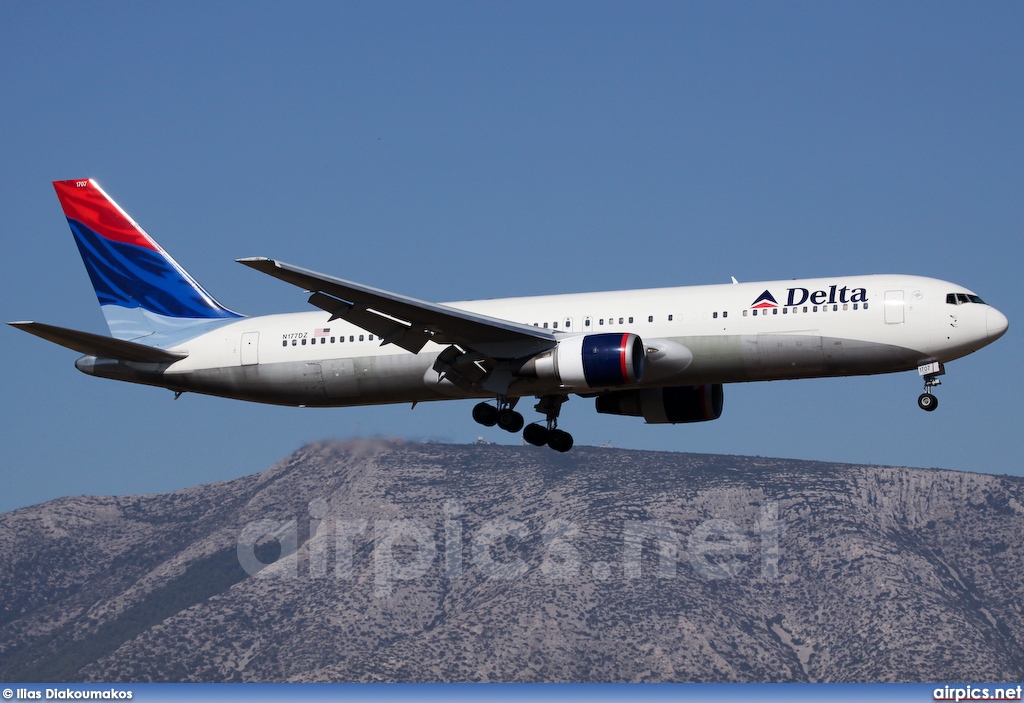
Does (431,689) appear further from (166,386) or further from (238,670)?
(238,670)

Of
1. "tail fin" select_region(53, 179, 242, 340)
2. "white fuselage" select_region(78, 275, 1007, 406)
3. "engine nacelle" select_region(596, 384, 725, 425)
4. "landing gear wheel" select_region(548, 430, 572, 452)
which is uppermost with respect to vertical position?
"tail fin" select_region(53, 179, 242, 340)

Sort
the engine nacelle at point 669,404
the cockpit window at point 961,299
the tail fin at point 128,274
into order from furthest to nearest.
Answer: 1. the tail fin at point 128,274
2. the engine nacelle at point 669,404
3. the cockpit window at point 961,299

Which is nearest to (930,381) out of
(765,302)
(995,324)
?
(995,324)

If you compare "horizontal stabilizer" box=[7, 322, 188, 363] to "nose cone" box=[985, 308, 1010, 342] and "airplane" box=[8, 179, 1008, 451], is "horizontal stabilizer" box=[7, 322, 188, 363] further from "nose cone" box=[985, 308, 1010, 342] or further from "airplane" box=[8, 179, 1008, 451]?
"nose cone" box=[985, 308, 1010, 342]

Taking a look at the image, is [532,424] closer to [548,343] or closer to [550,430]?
[550,430]

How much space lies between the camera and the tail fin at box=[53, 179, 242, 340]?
169ft

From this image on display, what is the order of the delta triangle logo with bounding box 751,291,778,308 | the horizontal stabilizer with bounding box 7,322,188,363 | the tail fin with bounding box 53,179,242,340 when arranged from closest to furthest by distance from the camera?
the delta triangle logo with bounding box 751,291,778,308
the horizontal stabilizer with bounding box 7,322,188,363
the tail fin with bounding box 53,179,242,340

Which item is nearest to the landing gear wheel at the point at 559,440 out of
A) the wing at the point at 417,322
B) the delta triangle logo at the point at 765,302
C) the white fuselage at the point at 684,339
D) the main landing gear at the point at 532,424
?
the main landing gear at the point at 532,424

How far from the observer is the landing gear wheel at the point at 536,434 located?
49531 mm

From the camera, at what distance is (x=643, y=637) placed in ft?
648

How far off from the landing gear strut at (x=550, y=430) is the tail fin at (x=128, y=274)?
11.8 metres

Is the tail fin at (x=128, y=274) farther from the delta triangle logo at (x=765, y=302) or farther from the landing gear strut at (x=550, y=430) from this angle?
the delta triangle logo at (x=765, y=302)

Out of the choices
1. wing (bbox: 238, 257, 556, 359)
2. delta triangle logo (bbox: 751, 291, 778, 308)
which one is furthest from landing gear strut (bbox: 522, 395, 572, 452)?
delta triangle logo (bbox: 751, 291, 778, 308)

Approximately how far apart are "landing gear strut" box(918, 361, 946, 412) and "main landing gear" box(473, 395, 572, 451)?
12.2 meters
